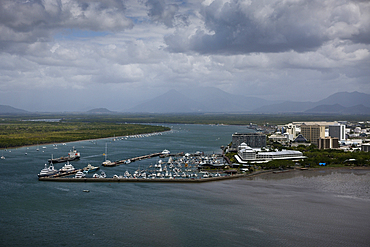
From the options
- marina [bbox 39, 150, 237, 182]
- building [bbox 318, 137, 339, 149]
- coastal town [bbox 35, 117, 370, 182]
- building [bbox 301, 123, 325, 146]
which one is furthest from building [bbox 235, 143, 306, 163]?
building [bbox 301, 123, 325, 146]

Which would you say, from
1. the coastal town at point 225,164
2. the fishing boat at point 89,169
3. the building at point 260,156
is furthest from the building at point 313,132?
the fishing boat at point 89,169

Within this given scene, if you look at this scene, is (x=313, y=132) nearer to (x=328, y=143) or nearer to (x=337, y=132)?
(x=337, y=132)

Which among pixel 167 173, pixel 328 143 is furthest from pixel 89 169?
pixel 328 143

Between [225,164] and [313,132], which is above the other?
[313,132]

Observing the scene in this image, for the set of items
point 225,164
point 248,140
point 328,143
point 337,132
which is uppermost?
point 337,132

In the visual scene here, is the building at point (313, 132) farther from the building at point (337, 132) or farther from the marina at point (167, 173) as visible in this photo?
the marina at point (167, 173)

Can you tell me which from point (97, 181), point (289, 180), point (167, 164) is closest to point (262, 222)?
point (289, 180)
